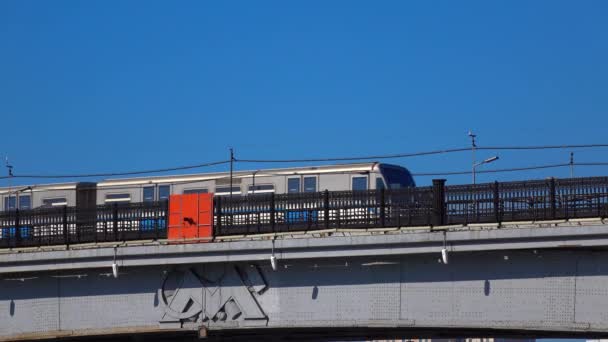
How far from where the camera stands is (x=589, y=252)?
30.4 metres

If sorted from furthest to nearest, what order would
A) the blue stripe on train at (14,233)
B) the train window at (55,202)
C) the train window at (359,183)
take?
the train window at (55,202) < the train window at (359,183) < the blue stripe on train at (14,233)

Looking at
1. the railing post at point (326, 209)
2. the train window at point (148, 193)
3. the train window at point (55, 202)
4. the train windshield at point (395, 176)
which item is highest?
the train windshield at point (395, 176)

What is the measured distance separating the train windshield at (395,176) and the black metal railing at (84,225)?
14.3 m

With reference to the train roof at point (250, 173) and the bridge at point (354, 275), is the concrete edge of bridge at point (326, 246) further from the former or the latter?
the train roof at point (250, 173)

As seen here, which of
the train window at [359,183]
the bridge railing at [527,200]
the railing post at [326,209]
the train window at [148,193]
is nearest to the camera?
the bridge railing at [527,200]

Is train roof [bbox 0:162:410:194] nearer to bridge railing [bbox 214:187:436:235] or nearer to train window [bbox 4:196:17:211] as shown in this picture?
train window [bbox 4:196:17:211]

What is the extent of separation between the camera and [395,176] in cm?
5175

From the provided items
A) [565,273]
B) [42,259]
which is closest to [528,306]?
[565,273]

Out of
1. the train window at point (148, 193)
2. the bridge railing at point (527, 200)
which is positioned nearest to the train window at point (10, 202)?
the train window at point (148, 193)

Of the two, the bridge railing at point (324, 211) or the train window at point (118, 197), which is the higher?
the train window at point (118, 197)

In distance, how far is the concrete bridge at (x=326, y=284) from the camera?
30.6 metres

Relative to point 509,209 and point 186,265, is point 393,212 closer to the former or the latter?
point 509,209

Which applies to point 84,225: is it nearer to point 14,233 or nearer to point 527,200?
point 14,233

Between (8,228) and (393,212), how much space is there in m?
14.3
